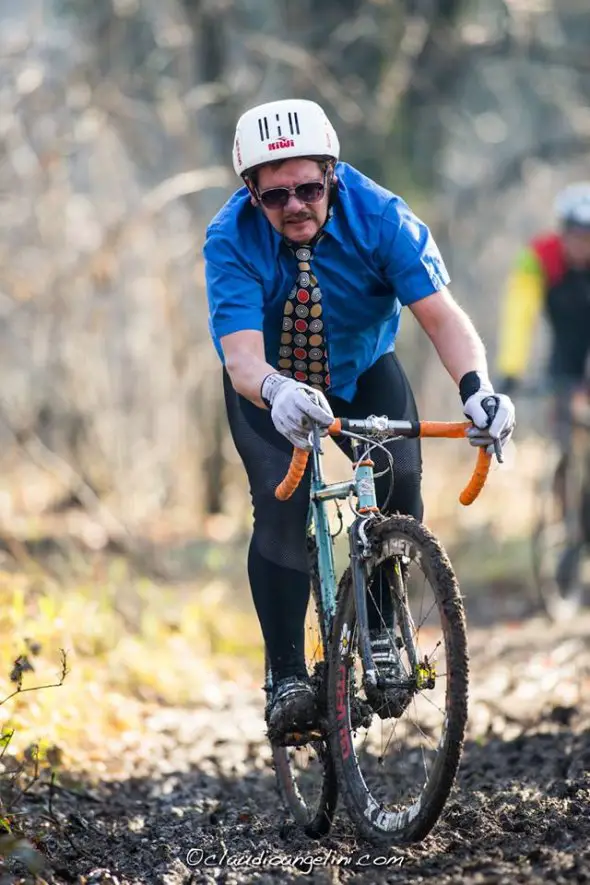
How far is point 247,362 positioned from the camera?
4457 mm

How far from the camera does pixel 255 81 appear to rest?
1191 cm

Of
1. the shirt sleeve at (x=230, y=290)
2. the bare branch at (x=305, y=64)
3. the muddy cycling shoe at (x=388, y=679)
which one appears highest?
the bare branch at (x=305, y=64)

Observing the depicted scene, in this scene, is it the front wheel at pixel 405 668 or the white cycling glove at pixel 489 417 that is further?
the white cycling glove at pixel 489 417

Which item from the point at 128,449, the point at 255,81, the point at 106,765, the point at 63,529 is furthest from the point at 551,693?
the point at 255,81

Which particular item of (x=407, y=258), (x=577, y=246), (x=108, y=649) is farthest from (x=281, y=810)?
(x=577, y=246)

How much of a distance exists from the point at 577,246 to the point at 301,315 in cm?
494

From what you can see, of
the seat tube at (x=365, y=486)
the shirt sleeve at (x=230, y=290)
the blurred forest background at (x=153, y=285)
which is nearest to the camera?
the seat tube at (x=365, y=486)

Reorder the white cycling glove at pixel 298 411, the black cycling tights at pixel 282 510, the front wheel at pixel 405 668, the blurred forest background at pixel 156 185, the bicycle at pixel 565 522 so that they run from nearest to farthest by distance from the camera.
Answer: the front wheel at pixel 405 668, the white cycling glove at pixel 298 411, the black cycling tights at pixel 282 510, the blurred forest background at pixel 156 185, the bicycle at pixel 565 522

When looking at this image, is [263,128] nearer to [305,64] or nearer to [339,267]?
[339,267]

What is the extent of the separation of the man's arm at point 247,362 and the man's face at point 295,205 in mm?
375

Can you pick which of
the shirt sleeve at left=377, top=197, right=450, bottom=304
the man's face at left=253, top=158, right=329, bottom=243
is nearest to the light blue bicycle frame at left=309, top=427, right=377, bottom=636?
the shirt sleeve at left=377, top=197, right=450, bottom=304

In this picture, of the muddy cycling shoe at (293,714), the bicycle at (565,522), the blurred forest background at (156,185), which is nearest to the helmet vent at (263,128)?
the muddy cycling shoe at (293,714)

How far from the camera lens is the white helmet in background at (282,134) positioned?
4.53 m

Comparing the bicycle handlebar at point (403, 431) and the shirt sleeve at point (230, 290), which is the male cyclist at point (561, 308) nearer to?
the shirt sleeve at point (230, 290)
